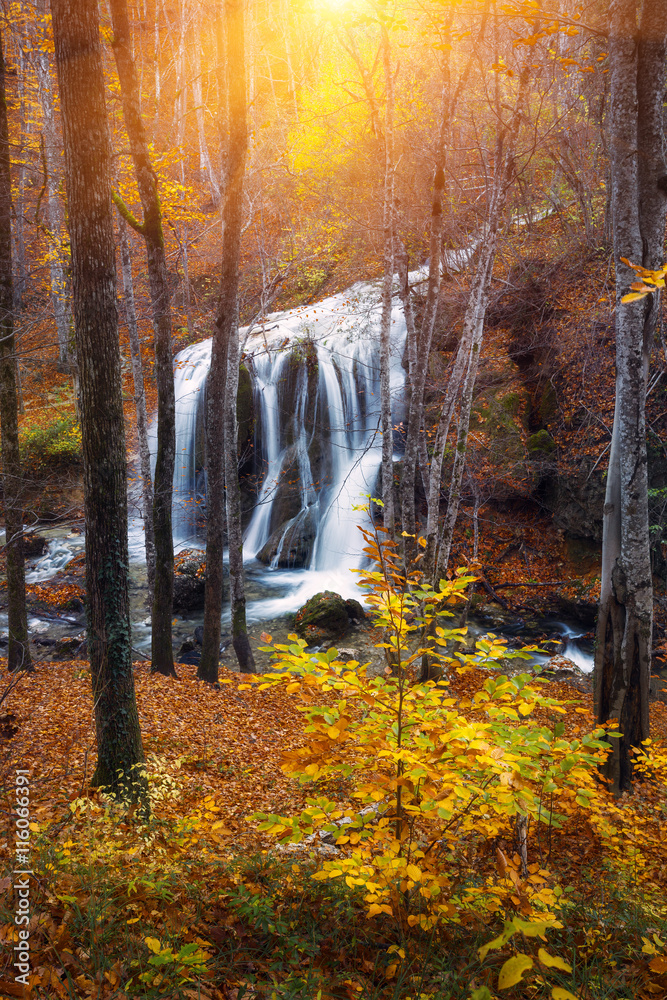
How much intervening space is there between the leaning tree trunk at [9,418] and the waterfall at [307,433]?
26.0 feet

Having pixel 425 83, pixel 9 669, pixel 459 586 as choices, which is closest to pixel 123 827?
pixel 459 586

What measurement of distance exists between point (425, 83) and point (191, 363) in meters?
9.93

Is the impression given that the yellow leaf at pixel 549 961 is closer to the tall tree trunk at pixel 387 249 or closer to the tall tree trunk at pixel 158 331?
the tall tree trunk at pixel 387 249

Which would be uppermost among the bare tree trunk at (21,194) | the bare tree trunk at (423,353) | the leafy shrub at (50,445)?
the bare tree trunk at (21,194)

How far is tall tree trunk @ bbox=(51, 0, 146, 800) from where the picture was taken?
3.95 metres

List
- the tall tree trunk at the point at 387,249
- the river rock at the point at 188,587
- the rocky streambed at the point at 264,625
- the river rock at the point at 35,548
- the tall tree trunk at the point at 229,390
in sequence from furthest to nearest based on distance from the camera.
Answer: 1. the river rock at the point at 35,548
2. the river rock at the point at 188,587
3. the rocky streambed at the point at 264,625
4. the tall tree trunk at the point at 387,249
5. the tall tree trunk at the point at 229,390

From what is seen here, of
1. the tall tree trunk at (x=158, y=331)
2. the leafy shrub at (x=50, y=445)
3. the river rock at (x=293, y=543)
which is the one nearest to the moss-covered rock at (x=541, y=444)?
the river rock at (x=293, y=543)

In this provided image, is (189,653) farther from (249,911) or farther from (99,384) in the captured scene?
(249,911)

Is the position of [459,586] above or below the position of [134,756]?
above

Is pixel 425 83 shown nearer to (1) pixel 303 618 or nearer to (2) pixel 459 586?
(1) pixel 303 618

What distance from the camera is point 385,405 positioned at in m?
8.73

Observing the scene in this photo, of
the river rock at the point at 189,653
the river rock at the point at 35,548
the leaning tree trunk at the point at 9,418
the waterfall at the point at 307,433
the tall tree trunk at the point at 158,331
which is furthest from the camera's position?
the waterfall at the point at 307,433

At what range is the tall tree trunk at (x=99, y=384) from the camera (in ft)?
13.0

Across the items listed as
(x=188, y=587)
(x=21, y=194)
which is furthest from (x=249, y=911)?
(x=21, y=194)
